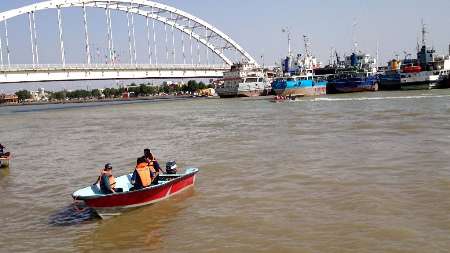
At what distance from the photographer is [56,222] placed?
485 inches

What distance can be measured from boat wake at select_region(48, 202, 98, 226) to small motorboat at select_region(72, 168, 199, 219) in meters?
0.42

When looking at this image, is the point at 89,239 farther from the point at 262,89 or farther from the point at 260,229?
the point at 262,89

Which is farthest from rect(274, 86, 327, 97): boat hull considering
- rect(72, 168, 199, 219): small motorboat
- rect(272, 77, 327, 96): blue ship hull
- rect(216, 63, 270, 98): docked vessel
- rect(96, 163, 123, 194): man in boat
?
rect(96, 163, 123, 194): man in boat


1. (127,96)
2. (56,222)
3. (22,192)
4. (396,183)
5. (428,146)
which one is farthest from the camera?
(127,96)

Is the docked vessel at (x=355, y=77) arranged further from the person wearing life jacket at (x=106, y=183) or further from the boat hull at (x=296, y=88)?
the person wearing life jacket at (x=106, y=183)

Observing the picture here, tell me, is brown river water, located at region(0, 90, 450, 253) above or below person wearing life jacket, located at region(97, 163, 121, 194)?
below

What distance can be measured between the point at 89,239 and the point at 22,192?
6466 millimetres

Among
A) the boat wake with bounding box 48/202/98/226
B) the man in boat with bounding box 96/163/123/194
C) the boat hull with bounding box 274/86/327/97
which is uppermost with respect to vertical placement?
the boat hull with bounding box 274/86/327/97

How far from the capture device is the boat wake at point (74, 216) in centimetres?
1223

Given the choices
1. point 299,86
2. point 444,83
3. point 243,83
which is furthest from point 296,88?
point 444,83

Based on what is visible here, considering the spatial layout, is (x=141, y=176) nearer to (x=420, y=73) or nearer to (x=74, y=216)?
(x=74, y=216)

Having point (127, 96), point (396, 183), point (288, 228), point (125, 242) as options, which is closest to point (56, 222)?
point (125, 242)

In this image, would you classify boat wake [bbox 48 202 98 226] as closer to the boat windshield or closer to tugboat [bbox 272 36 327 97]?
tugboat [bbox 272 36 327 97]

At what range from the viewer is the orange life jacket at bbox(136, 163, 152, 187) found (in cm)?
1257
